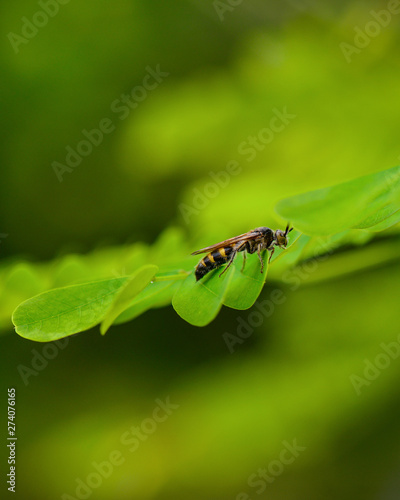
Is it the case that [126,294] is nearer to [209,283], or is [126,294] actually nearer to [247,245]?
[209,283]

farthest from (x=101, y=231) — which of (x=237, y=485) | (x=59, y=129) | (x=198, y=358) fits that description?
(x=237, y=485)

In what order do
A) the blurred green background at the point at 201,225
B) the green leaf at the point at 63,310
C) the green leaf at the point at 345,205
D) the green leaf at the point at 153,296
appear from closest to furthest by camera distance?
the green leaf at the point at 345,205
the green leaf at the point at 63,310
the green leaf at the point at 153,296
the blurred green background at the point at 201,225

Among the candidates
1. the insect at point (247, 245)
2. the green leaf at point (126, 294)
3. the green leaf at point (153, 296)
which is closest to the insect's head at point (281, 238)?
the insect at point (247, 245)

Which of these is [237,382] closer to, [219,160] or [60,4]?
[219,160]

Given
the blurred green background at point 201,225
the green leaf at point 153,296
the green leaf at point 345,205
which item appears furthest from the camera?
the blurred green background at point 201,225

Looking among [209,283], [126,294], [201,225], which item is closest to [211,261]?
[209,283]

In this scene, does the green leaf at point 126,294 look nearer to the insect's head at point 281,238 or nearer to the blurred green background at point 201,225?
the insect's head at point 281,238
